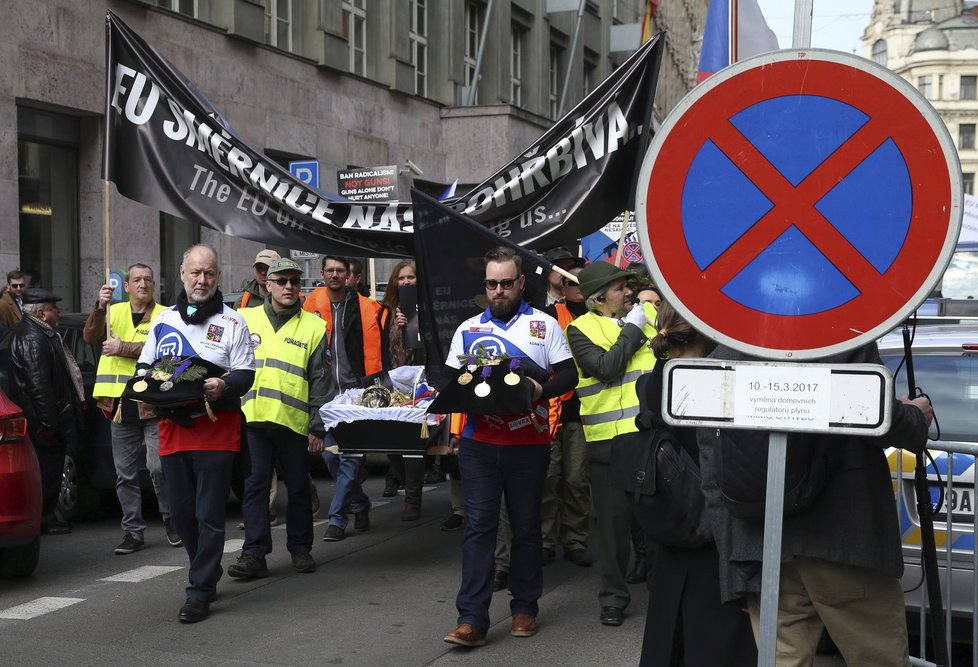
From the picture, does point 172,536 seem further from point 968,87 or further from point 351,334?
point 968,87

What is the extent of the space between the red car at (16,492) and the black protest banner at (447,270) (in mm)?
2448

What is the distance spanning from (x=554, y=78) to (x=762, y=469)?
31.6 metres

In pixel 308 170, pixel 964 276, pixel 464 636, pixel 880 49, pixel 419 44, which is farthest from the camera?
Answer: pixel 880 49

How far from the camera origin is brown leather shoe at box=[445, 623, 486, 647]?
6.01 m

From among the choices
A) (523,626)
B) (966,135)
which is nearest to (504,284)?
(523,626)

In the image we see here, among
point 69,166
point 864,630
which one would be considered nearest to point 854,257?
point 864,630

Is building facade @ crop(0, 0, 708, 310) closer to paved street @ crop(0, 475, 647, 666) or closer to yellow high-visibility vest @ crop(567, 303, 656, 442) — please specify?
paved street @ crop(0, 475, 647, 666)

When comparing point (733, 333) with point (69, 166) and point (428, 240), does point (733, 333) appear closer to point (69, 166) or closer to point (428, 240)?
point (428, 240)

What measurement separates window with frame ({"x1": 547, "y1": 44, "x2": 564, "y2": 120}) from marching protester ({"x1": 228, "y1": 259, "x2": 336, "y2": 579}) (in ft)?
85.4

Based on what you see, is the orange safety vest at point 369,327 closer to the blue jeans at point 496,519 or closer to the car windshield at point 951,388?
the blue jeans at point 496,519

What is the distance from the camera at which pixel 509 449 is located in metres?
6.32

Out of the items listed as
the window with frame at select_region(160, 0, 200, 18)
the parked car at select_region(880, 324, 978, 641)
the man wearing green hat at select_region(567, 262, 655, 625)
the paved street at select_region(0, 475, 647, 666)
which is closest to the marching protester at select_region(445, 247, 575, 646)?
the paved street at select_region(0, 475, 647, 666)

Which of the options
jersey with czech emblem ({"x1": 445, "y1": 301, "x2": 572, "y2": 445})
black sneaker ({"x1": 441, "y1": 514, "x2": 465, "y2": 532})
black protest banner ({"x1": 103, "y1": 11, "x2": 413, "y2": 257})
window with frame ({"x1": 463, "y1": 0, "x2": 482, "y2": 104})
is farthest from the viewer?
window with frame ({"x1": 463, "y1": 0, "x2": 482, "y2": 104})

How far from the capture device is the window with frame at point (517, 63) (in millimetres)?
31094
